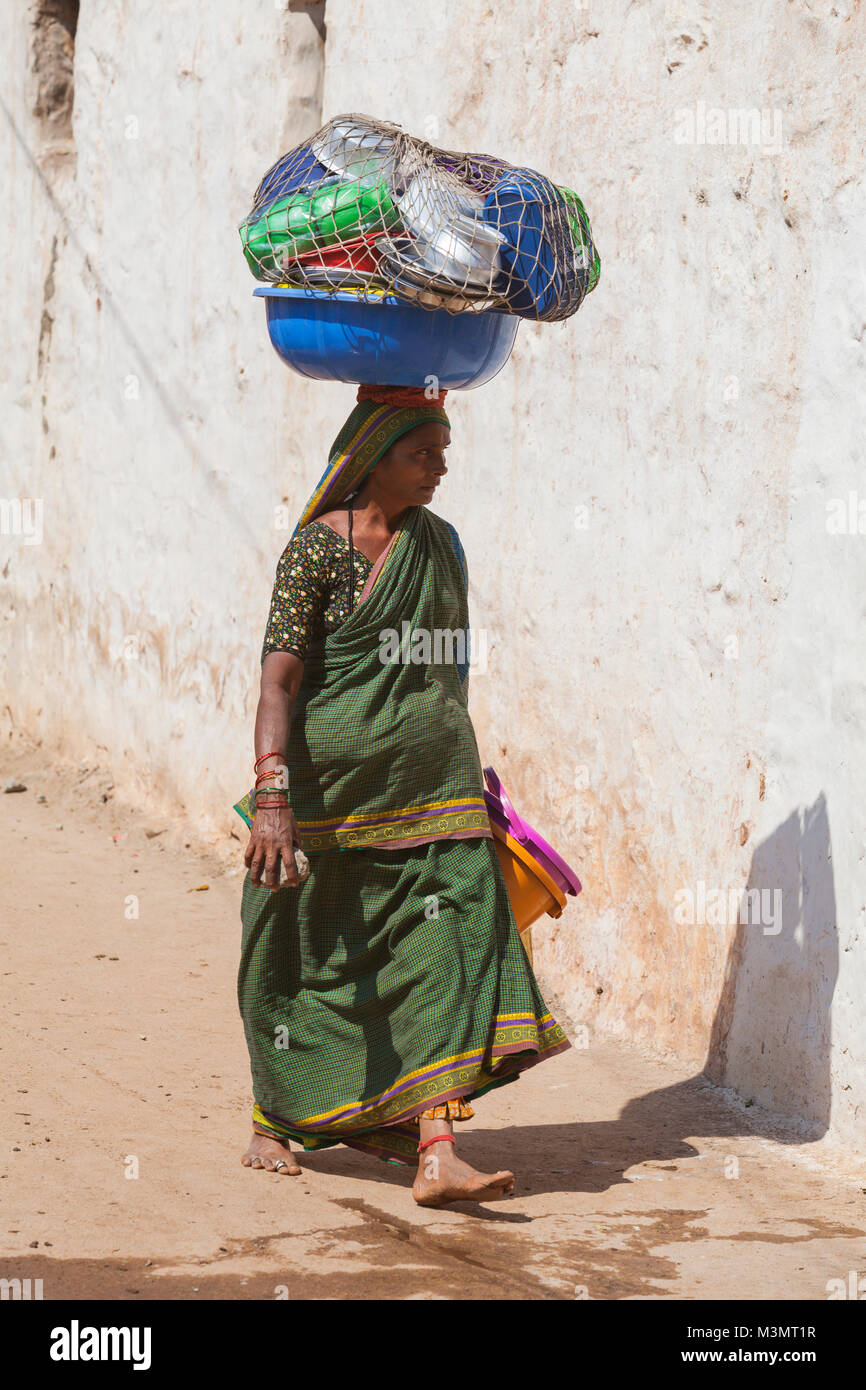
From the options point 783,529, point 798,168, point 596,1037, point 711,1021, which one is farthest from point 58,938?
point 798,168

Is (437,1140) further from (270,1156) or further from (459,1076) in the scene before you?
(270,1156)

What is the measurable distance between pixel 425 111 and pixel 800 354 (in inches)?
93.5

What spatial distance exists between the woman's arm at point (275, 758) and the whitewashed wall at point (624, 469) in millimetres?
1464

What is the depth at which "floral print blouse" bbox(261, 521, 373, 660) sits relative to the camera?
3.99 meters

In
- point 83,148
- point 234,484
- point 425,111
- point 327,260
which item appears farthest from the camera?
point 83,148

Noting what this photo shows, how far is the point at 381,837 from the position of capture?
4.07 meters

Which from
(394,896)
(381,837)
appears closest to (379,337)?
(381,837)

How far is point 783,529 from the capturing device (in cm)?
470

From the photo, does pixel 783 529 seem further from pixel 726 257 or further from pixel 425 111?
pixel 425 111

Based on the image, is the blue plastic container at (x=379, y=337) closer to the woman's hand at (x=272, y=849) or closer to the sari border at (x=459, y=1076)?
the woman's hand at (x=272, y=849)

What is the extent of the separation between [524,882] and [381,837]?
1.30ft

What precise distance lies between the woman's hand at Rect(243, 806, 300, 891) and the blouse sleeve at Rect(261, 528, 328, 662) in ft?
1.31
